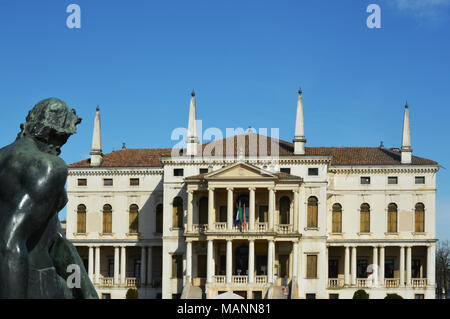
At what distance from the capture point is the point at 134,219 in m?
60.1

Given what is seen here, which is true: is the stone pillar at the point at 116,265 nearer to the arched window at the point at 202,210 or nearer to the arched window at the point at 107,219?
the arched window at the point at 107,219

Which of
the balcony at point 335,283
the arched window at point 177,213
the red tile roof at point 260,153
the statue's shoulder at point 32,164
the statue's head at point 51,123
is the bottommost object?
the balcony at point 335,283

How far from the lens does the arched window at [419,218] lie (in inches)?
2255

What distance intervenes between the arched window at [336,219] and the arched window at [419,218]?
16.8 feet

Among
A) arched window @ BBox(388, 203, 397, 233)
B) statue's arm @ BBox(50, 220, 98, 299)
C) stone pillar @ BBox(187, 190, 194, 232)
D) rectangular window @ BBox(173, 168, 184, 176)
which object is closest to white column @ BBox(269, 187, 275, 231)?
stone pillar @ BBox(187, 190, 194, 232)

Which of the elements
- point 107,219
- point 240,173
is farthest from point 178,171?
point 107,219

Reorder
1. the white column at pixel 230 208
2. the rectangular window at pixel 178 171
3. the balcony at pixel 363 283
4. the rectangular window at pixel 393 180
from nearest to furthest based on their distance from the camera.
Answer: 1. the white column at pixel 230 208
2. the balcony at pixel 363 283
3. the rectangular window at pixel 178 171
4. the rectangular window at pixel 393 180

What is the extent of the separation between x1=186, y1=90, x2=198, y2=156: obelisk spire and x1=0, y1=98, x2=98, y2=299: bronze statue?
173 feet

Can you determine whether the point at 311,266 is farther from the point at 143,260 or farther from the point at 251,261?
the point at 143,260

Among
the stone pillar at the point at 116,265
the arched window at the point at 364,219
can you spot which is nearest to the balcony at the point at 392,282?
the arched window at the point at 364,219

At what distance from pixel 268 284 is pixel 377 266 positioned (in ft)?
31.8

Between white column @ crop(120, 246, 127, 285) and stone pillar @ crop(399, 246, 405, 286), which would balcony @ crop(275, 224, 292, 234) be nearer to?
stone pillar @ crop(399, 246, 405, 286)
